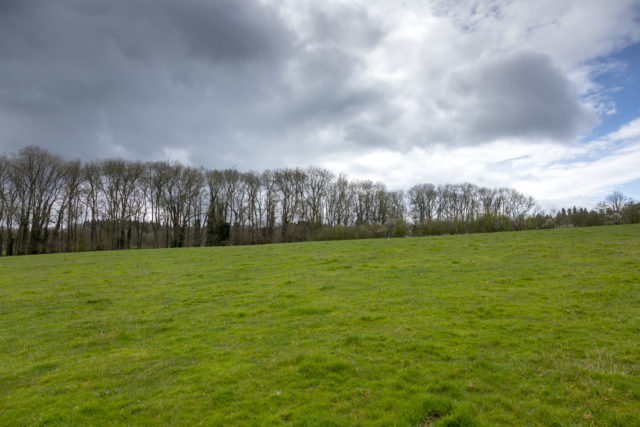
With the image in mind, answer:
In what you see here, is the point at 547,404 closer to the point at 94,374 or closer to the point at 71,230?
the point at 94,374

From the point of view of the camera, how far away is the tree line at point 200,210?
57.1m

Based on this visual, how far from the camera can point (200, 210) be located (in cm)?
7531

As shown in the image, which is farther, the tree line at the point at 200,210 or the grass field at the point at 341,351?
the tree line at the point at 200,210

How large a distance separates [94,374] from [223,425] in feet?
15.6

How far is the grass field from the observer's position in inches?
233

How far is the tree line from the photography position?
57.1m

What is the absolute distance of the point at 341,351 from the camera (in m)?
8.41

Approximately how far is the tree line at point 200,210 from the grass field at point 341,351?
44.8 metres

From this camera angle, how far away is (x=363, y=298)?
1368 centimetres

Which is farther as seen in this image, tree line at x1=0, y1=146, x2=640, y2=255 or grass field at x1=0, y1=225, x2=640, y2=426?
tree line at x1=0, y1=146, x2=640, y2=255

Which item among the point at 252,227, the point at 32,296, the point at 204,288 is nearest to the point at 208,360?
the point at 204,288

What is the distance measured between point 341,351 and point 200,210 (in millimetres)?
72876

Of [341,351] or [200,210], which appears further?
[200,210]

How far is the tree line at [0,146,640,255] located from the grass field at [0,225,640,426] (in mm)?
44767
